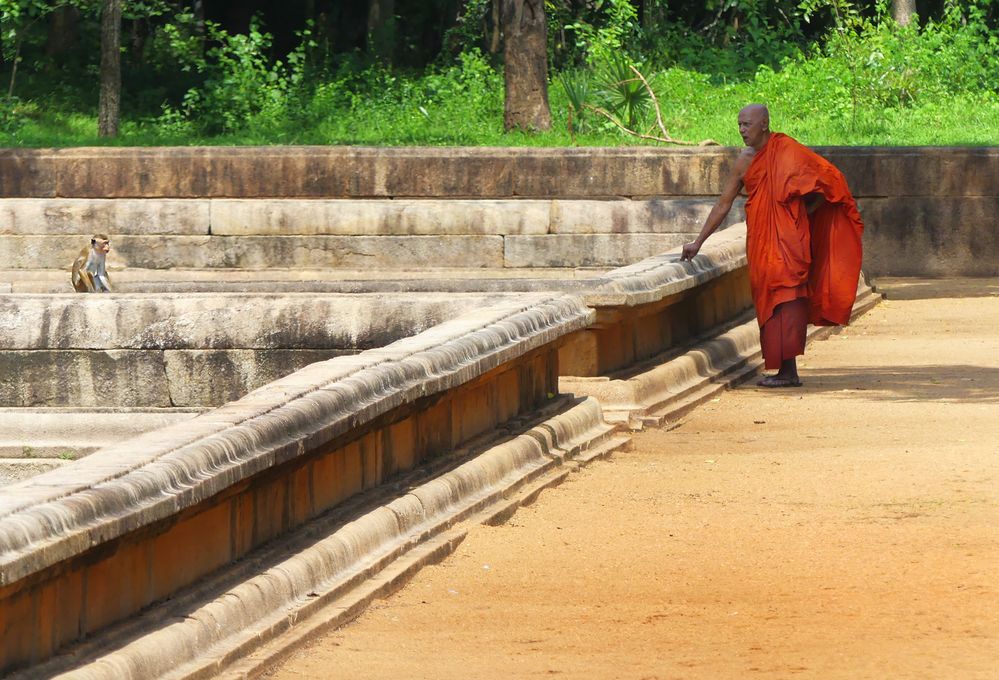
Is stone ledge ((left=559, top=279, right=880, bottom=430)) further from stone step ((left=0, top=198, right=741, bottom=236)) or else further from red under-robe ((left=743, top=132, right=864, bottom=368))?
stone step ((left=0, top=198, right=741, bottom=236))

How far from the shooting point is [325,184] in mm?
16469

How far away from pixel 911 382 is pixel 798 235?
1.06 meters

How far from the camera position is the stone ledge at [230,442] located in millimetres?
3709

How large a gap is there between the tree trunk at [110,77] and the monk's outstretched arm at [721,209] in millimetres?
12323

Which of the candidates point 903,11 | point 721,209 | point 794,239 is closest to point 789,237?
point 794,239

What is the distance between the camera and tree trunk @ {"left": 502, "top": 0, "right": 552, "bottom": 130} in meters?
19.3

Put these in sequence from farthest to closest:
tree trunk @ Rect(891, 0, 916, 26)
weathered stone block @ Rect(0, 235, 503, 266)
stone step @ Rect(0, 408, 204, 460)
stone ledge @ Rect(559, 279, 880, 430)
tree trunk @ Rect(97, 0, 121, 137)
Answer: tree trunk @ Rect(891, 0, 916, 26)
tree trunk @ Rect(97, 0, 121, 137)
weathered stone block @ Rect(0, 235, 503, 266)
stone ledge @ Rect(559, 279, 880, 430)
stone step @ Rect(0, 408, 204, 460)

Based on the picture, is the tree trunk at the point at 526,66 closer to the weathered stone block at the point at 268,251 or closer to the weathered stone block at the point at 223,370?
the weathered stone block at the point at 268,251

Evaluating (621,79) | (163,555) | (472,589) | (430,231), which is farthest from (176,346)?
(621,79)

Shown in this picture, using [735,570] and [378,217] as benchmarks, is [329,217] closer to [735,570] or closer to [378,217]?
[378,217]

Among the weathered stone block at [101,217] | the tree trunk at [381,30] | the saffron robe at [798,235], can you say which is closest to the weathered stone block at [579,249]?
the weathered stone block at [101,217]

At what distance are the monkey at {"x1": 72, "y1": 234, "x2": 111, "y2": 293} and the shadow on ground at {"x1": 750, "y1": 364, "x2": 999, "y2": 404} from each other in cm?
447

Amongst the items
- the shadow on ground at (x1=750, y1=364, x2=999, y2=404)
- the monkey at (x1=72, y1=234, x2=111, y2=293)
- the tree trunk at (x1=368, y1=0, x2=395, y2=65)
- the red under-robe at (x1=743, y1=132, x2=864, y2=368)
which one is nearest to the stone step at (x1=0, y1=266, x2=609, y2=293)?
the monkey at (x1=72, y1=234, x2=111, y2=293)

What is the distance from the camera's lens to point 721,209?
984 cm
